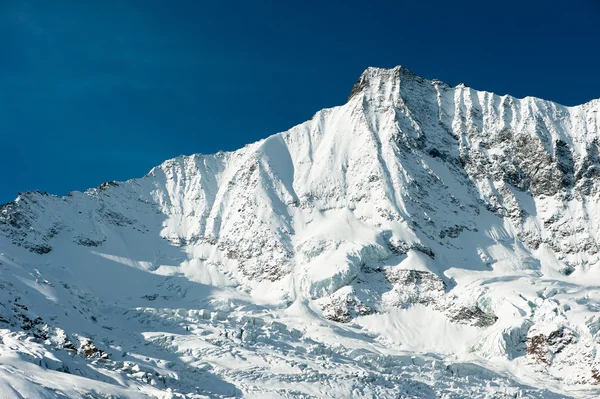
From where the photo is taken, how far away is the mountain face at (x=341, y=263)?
6322 cm

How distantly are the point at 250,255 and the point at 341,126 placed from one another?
45449 millimetres

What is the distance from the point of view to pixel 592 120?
13825cm

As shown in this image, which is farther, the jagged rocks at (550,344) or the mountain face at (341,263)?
the jagged rocks at (550,344)

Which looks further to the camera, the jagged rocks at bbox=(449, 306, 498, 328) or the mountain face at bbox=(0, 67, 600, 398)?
the jagged rocks at bbox=(449, 306, 498, 328)

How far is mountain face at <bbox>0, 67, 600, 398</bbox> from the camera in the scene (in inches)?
2489

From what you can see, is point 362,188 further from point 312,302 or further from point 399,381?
point 399,381

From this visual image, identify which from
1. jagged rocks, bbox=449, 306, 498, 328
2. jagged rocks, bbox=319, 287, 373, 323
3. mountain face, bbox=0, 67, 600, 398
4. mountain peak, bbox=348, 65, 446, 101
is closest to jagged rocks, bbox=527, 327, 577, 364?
mountain face, bbox=0, 67, 600, 398

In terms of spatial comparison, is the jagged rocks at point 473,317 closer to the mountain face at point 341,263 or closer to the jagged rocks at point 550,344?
the mountain face at point 341,263

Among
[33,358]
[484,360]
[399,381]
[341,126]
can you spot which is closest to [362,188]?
[341,126]

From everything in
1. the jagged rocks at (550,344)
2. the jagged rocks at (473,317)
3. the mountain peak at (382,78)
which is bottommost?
the jagged rocks at (550,344)

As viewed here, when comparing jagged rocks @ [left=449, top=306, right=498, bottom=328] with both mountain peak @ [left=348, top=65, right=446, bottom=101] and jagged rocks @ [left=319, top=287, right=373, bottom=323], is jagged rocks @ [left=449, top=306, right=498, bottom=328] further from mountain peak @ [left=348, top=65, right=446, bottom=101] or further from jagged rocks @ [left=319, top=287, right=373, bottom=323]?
mountain peak @ [left=348, top=65, right=446, bottom=101]

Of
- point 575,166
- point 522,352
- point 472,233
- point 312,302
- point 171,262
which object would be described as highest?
point 575,166

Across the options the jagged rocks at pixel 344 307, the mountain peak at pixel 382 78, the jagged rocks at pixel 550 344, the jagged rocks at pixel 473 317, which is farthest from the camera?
the mountain peak at pixel 382 78

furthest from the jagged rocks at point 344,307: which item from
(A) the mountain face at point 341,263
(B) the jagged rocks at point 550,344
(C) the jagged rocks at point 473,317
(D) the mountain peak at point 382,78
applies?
(D) the mountain peak at point 382,78
